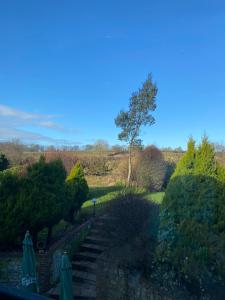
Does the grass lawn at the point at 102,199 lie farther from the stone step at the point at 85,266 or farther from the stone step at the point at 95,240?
the stone step at the point at 85,266

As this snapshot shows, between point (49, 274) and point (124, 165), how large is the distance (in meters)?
14.4

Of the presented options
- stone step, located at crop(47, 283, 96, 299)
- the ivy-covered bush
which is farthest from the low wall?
the ivy-covered bush

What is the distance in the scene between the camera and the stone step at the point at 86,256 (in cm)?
989

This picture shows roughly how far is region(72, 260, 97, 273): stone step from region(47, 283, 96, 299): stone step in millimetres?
597

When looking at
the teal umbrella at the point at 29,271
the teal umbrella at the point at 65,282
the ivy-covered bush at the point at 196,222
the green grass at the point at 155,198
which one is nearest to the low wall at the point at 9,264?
the teal umbrella at the point at 29,271

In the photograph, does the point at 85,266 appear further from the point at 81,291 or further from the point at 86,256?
the point at 81,291

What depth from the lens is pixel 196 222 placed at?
7309 millimetres

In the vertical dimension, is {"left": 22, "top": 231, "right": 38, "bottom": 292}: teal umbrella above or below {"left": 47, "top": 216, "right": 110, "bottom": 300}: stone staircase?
above

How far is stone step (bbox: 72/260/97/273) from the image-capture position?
9.45 meters

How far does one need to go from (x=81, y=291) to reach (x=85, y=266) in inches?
43.7

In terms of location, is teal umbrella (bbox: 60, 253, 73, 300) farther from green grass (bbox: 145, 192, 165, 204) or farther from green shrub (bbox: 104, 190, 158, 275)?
green grass (bbox: 145, 192, 165, 204)

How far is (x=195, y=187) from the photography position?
7.70m

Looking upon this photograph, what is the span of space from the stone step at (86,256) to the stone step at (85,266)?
0.44 ft

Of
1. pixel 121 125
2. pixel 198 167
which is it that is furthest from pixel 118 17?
pixel 121 125
